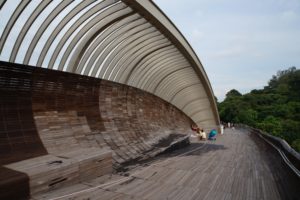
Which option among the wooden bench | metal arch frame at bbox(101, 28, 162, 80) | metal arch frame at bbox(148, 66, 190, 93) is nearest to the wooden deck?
the wooden bench

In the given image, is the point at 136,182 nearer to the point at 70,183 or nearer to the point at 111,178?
the point at 111,178

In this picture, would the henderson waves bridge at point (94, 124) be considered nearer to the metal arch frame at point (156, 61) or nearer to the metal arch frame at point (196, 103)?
the metal arch frame at point (156, 61)

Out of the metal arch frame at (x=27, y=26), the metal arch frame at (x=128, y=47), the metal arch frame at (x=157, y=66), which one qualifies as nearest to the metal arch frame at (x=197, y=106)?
the metal arch frame at (x=157, y=66)

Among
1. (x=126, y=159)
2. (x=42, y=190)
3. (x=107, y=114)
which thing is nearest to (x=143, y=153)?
(x=126, y=159)

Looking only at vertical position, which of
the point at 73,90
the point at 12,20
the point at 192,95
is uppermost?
the point at 192,95

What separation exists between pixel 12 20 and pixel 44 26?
4.08 ft

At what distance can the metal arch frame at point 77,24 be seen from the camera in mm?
9893

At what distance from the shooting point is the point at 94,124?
10492mm

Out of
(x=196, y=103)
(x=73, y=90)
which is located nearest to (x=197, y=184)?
(x=73, y=90)

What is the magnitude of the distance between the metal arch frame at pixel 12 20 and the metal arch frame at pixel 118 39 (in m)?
4.62

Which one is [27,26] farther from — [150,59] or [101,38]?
[150,59]

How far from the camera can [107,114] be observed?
11.8m

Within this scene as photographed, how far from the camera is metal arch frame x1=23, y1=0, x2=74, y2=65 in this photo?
9488 millimetres

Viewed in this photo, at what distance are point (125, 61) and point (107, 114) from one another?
5.46 m
